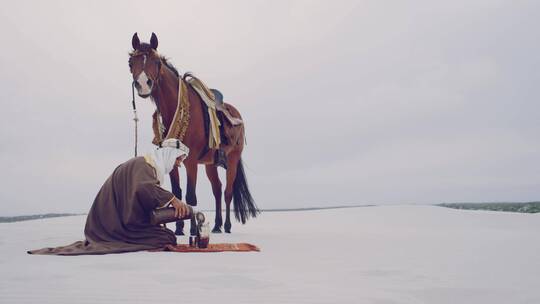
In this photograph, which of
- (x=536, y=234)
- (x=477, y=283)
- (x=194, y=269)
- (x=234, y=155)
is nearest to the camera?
(x=477, y=283)

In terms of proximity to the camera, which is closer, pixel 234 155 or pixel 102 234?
pixel 102 234

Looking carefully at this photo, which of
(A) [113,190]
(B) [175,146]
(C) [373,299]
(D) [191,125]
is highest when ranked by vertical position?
(D) [191,125]

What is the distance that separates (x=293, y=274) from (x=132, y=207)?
1816 millimetres

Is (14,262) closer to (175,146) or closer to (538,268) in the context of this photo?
(175,146)

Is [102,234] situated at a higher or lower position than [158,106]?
lower

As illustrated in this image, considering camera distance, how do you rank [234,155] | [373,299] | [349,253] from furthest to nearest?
1. [234,155]
2. [349,253]
3. [373,299]

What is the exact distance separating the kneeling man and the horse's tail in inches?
106

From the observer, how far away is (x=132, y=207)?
434cm

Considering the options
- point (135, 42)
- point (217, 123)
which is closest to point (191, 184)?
point (217, 123)

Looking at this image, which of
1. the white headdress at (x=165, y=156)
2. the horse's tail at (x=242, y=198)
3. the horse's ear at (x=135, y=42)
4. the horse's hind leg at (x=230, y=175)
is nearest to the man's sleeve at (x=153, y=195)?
the white headdress at (x=165, y=156)

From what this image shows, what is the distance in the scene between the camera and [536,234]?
6.29 metres

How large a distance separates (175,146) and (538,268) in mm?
3181

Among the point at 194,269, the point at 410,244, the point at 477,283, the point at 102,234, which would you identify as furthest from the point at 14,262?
the point at 410,244

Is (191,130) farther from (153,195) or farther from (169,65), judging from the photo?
(153,195)
